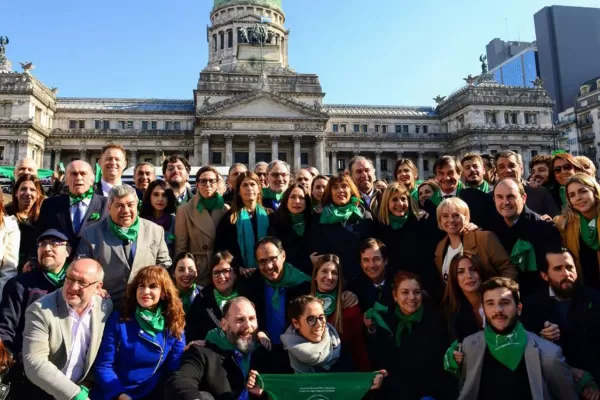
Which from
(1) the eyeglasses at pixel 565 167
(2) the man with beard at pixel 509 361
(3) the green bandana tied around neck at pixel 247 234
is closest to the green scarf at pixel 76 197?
(3) the green bandana tied around neck at pixel 247 234

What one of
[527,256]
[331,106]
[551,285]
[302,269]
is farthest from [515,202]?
[331,106]

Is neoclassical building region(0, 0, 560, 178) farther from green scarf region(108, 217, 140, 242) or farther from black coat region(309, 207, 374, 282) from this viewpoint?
green scarf region(108, 217, 140, 242)

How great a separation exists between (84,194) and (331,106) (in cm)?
5971

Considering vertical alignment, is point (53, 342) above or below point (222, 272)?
below

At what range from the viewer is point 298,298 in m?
6.46

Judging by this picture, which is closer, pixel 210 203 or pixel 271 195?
pixel 210 203

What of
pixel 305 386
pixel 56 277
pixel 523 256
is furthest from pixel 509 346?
pixel 56 277

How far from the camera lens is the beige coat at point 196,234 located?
9.00 metres

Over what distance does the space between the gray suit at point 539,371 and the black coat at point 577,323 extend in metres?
0.48

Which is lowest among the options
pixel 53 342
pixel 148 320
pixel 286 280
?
pixel 53 342

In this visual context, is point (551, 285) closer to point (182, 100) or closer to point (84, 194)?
point (84, 194)

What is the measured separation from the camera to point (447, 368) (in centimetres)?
632

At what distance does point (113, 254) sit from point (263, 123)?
1921 inches

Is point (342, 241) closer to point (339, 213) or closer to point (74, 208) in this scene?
point (339, 213)
